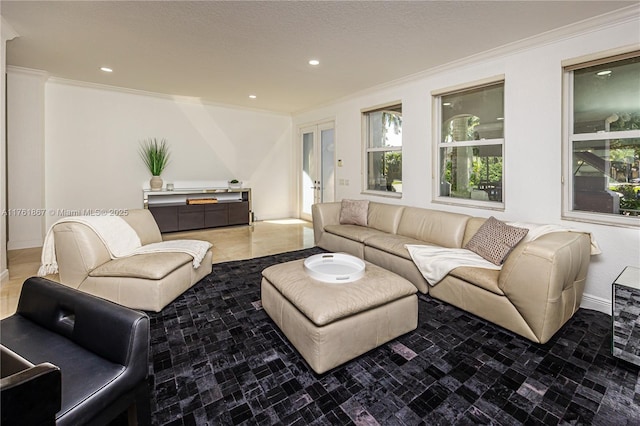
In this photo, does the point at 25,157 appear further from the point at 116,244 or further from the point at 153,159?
the point at 116,244

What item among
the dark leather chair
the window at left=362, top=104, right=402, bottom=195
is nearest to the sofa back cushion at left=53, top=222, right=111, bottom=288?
the dark leather chair

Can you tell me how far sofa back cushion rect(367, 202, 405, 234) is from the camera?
432 centimetres

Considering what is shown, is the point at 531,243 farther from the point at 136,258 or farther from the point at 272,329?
the point at 136,258

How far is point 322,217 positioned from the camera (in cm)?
486

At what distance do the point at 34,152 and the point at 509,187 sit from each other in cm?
672

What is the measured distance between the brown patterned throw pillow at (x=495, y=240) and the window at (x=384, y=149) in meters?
1.94

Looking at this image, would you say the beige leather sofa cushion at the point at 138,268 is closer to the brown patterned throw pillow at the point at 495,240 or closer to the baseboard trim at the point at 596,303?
the brown patterned throw pillow at the point at 495,240

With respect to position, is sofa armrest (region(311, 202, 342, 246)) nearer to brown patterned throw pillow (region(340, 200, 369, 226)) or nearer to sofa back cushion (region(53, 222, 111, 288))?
brown patterned throw pillow (region(340, 200, 369, 226))

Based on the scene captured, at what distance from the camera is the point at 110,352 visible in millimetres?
1238

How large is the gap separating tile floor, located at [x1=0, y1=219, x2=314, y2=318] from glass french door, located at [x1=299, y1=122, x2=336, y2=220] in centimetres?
66

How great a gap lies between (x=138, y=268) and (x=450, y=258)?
2.82 meters

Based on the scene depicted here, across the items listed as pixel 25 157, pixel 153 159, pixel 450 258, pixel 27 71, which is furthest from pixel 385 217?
pixel 27 71

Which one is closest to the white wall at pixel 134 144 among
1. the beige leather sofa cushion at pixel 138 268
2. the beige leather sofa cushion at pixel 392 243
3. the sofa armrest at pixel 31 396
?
the beige leather sofa cushion at pixel 138 268

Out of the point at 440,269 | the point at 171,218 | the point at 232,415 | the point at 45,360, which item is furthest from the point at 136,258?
the point at 171,218
